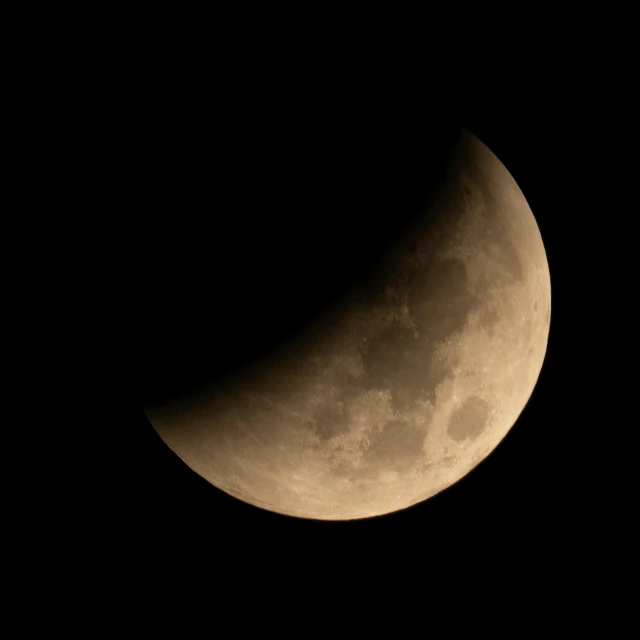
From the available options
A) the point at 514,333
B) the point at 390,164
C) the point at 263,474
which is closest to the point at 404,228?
the point at 390,164

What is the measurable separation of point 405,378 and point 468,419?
1.32 feet

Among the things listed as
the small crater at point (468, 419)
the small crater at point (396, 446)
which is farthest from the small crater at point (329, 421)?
the small crater at point (468, 419)

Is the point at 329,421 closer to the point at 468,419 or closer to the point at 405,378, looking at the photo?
the point at 405,378

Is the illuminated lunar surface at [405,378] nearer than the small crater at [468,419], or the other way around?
the illuminated lunar surface at [405,378]

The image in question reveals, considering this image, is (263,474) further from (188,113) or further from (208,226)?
(188,113)

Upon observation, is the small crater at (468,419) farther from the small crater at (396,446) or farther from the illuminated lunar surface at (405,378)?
the small crater at (396,446)

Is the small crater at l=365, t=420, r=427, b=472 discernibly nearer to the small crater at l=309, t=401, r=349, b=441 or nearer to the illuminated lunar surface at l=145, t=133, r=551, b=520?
the illuminated lunar surface at l=145, t=133, r=551, b=520

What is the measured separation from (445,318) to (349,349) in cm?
39

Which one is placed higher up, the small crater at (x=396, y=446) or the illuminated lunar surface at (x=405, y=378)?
the illuminated lunar surface at (x=405, y=378)

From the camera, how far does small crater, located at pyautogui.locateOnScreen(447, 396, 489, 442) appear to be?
8.25ft

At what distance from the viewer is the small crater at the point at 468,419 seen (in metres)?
2.52

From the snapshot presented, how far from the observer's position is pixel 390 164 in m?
2.29

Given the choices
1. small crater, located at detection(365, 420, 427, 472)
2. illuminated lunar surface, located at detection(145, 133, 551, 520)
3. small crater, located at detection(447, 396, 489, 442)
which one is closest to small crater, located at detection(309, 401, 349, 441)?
illuminated lunar surface, located at detection(145, 133, 551, 520)

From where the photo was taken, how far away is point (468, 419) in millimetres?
2557
